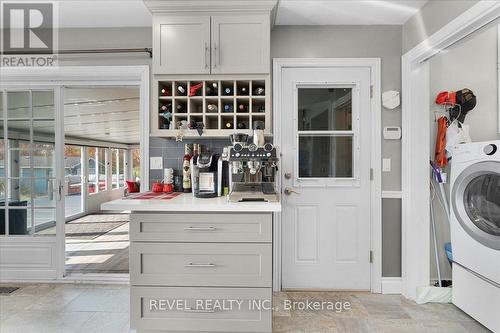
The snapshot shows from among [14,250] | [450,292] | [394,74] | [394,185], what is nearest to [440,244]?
[450,292]

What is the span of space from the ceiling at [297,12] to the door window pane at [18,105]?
791 millimetres

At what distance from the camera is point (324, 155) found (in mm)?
2502

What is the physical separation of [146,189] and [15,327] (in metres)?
1.27

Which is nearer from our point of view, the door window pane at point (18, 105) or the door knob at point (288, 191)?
the door knob at point (288, 191)

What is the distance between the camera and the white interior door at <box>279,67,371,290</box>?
248cm

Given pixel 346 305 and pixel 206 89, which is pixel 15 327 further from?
pixel 346 305

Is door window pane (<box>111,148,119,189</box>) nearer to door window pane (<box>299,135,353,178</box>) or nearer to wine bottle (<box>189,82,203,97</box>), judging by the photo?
wine bottle (<box>189,82,203,97</box>)

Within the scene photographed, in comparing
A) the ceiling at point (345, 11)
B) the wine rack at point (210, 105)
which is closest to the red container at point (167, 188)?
the wine rack at point (210, 105)

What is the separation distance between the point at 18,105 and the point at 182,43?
1.82 meters

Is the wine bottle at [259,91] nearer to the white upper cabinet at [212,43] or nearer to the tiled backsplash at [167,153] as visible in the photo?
the white upper cabinet at [212,43]

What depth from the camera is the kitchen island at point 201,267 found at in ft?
5.57

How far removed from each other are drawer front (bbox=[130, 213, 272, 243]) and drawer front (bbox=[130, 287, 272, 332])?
32 centimetres

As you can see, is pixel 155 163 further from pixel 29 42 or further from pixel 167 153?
pixel 29 42

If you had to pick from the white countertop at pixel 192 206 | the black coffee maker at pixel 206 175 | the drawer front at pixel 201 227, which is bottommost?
the drawer front at pixel 201 227
